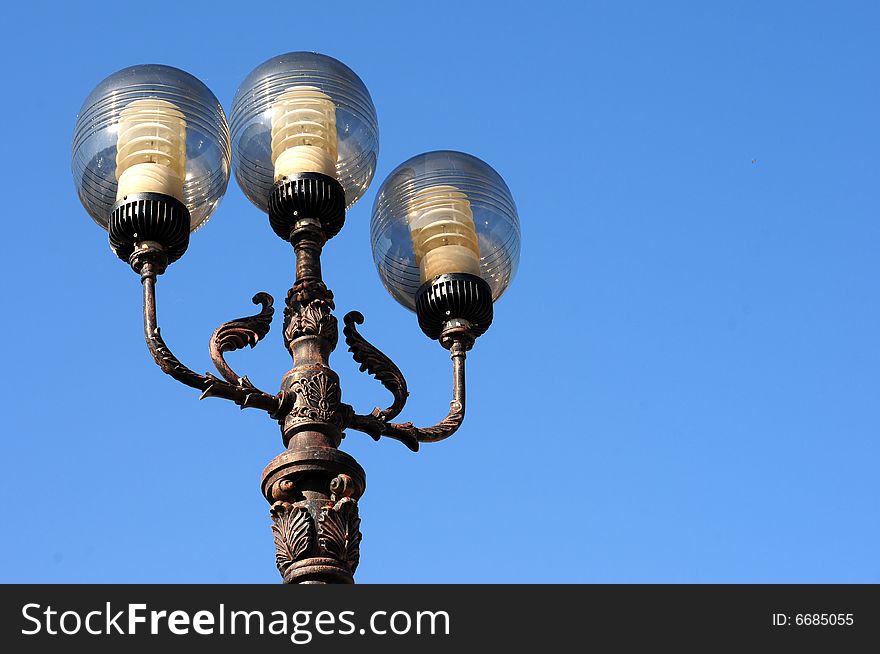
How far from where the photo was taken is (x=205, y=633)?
582 cm

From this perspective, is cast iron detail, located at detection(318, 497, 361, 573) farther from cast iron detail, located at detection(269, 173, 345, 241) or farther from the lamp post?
cast iron detail, located at detection(269, 173, 345, 241)

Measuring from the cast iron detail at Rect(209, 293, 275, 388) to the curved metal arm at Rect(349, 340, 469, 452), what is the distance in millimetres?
507

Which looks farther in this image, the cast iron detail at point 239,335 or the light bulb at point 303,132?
the light bulb at point 303,132

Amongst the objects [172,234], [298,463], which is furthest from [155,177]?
[298,463]

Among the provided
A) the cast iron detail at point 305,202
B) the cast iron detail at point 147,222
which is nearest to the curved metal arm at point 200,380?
A: the cast iron detail at point 147,222

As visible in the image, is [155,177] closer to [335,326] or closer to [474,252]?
[335,326]

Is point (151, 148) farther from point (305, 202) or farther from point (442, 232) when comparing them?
point (442, 232)

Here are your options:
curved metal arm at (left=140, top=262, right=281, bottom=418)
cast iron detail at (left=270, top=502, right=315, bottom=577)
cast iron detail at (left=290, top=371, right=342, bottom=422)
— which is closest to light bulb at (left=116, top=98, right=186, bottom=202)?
curved metal arm at (left=140, top=262, right=281, bottom=418)

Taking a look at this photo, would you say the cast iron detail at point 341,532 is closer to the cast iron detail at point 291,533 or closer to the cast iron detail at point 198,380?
the cast iron detail at point 291,533

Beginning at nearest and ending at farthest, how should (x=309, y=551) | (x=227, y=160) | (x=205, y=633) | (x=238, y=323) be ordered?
(x=205, y=633)
(x=309, y=551)
(x=238, y=323)
(x=227, y=160)

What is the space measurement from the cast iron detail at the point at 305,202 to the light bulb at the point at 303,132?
0.05m

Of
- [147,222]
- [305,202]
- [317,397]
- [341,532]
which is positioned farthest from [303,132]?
[341,532]

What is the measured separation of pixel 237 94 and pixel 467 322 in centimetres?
139

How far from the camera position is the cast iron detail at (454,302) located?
7.58m
